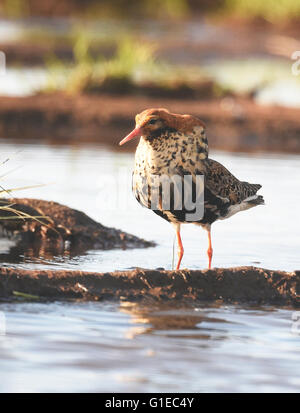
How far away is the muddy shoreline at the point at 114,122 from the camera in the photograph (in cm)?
1722

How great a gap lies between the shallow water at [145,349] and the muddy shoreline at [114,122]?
10.1m

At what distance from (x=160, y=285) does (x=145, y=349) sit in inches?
45.4

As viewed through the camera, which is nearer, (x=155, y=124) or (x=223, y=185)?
(x=155, y=124)

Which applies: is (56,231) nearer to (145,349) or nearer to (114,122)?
(145,349)

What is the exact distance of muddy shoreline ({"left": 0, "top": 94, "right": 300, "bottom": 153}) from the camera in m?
17.2

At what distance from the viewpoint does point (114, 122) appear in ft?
58.5

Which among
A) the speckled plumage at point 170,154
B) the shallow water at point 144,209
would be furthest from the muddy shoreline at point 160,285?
the shallow water at point 144,209

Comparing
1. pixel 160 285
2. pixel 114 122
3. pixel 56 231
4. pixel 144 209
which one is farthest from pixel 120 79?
pixel 160 285

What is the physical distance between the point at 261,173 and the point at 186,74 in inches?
327

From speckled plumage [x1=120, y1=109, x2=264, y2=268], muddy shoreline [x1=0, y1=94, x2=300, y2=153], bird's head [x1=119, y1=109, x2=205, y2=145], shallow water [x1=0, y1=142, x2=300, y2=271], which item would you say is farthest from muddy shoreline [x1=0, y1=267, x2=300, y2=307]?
muddy shoreline [x1=0, y1=94, x2=300, y2=153]

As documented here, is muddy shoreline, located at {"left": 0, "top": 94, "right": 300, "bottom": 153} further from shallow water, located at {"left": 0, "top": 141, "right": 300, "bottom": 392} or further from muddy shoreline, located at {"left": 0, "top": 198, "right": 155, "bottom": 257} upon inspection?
muddy shoreline, located at {"left": 0, "top": 198, "right": 155, "bottom": 257}

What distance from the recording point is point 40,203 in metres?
9.32

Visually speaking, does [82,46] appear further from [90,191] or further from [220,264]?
[220,264]
